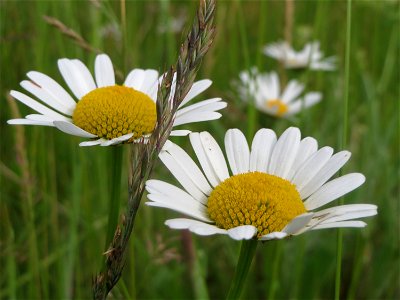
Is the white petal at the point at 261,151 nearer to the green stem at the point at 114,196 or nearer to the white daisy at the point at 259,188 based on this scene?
the white daisy at the point at 259,188

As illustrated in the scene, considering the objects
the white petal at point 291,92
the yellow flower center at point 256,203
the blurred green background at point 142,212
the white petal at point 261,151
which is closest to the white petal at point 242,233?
the yellow flower center at point 256,203

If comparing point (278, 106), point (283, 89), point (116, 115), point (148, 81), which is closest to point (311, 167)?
point (116, 115)

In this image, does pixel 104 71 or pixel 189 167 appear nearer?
pixel 189 167

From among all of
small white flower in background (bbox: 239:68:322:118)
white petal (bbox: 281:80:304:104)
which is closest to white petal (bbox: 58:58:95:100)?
small white flower in background (bbox: 239:68:322:118)

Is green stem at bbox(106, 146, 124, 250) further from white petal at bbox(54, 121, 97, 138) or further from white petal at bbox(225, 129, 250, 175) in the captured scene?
white petal at bbox(225, 129, 250, 175)

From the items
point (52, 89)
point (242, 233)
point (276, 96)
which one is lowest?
point (242, 233)

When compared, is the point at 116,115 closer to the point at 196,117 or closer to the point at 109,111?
the point at 109,111

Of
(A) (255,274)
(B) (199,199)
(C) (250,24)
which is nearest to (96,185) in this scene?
(A) (255,274)
